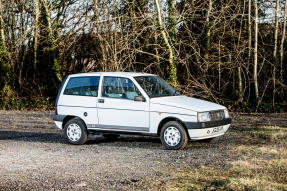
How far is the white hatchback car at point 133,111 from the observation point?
9859 millimetres

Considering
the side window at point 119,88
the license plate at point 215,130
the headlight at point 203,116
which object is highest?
the side window at point 119,88

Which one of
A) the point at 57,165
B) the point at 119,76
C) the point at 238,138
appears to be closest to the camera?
the point at 57,165

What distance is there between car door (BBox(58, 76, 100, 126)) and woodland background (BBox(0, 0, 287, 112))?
5.67 metres

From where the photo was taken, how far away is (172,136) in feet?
32.7

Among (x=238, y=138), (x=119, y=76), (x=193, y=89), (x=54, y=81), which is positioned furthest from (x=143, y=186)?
(x=54, y=81)

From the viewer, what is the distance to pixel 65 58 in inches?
1009

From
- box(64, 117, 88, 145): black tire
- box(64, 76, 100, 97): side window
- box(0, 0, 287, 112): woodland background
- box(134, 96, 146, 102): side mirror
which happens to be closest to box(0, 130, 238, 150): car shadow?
box(64, 117, 88, 145): black tire

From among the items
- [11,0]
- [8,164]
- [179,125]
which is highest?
[11,0]

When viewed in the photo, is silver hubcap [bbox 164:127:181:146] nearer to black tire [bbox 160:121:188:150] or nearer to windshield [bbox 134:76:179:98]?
black tire [bbox 160:121:188:150]

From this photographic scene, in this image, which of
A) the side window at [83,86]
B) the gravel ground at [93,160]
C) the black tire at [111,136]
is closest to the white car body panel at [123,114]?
the side window at [83,86]

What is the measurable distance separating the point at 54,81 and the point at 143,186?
65.3 ft

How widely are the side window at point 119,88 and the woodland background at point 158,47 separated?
5906 mm

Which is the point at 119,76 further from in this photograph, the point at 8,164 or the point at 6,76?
the point at 6,76

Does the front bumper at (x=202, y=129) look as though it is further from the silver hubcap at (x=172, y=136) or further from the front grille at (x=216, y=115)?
the silver hubcap at (x=172, y=136)
